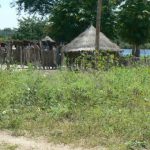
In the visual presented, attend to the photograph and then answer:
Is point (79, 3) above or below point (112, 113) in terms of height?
above

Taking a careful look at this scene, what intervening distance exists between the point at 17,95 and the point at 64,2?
33894mm

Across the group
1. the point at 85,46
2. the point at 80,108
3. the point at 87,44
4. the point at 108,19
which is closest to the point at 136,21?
the point at 108,19

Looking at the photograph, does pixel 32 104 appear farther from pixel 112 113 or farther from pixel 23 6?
pixel 23 6

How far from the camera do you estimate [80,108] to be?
31.8ft

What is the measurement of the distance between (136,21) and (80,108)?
2906cm

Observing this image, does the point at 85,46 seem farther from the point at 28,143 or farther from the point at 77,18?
the point at 28,143

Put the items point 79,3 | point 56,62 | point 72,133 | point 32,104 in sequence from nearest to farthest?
point 72,133 < point 32,104 < point 56,62 < point 79,3

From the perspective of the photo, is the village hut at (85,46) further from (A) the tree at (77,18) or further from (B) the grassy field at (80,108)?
(B) the grassy field at (80,108)

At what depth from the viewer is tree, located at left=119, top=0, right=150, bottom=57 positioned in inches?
1490

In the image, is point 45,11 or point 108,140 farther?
point 45,11

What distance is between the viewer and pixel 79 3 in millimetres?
43656

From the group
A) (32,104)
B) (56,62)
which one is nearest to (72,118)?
(32,104)

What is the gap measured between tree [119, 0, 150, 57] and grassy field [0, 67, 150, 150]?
80.5ft

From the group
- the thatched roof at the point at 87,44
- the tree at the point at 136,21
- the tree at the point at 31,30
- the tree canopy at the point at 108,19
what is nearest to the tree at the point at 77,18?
the tree canopy at the point at 108,19
